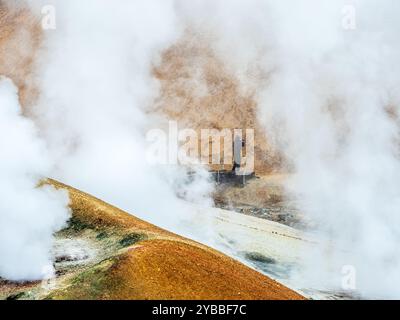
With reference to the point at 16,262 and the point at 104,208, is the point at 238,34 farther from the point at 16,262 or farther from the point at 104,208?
the point at 16,262

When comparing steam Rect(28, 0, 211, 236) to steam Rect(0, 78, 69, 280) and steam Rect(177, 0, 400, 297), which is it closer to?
steam Rect(177, 0, 400, 297)

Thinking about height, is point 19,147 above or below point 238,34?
below

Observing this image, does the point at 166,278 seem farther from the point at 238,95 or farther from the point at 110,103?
the point at 238,95

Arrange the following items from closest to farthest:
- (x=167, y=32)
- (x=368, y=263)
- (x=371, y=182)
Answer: (x=368, y=263) → (x=371, y=182) → (x=167, y=32)

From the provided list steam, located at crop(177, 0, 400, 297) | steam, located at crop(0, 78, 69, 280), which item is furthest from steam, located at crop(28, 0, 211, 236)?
steam, located at crop(0, 78, 69, 280)

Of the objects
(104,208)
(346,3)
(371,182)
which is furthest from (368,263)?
(346,3)

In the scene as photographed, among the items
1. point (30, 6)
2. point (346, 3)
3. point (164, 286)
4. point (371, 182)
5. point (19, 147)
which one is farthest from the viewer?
point (30, 6)
